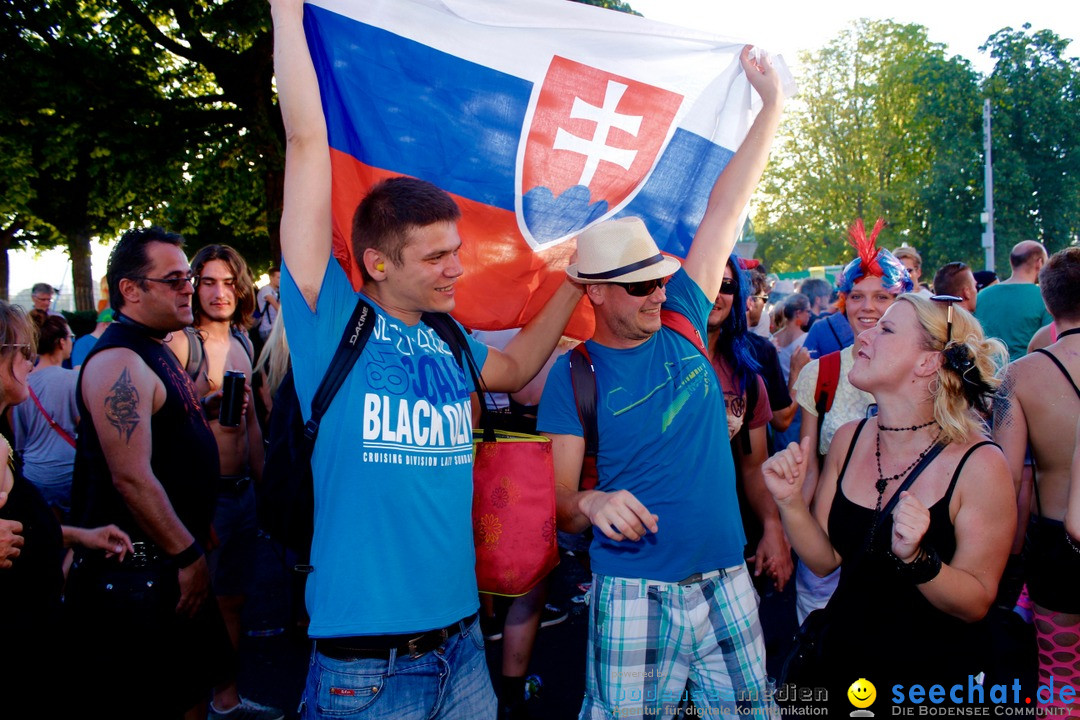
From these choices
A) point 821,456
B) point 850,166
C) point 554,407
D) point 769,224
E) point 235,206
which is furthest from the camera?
point 769,224

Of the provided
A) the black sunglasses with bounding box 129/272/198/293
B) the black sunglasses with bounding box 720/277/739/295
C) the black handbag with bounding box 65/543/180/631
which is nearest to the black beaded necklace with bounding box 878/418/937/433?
the black sunglasses with bounding box 720/277/739/295

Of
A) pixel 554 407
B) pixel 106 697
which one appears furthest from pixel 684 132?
pixel 106 697

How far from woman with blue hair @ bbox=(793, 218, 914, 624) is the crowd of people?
0.07ft

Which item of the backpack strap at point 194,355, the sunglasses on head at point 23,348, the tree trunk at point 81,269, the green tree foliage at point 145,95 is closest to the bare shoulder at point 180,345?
the backpack strap at point 194,355

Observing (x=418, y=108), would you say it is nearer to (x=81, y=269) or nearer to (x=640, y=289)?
(x=640, y=289)

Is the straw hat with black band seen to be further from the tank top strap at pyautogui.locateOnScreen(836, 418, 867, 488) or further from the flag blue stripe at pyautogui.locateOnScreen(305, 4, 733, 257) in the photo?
the tank top strap at pyautogui.locateOnScreen(836, 418, 867, 488)

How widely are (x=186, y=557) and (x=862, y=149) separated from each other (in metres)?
40.1

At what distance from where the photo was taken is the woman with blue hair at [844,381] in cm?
343

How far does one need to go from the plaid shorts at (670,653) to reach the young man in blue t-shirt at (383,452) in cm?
45

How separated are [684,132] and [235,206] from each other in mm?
14537

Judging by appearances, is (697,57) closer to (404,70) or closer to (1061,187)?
(404,70)

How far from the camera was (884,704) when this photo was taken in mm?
2375

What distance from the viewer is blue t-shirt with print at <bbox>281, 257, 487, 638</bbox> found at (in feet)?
6.71

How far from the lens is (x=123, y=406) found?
2.80 meters
